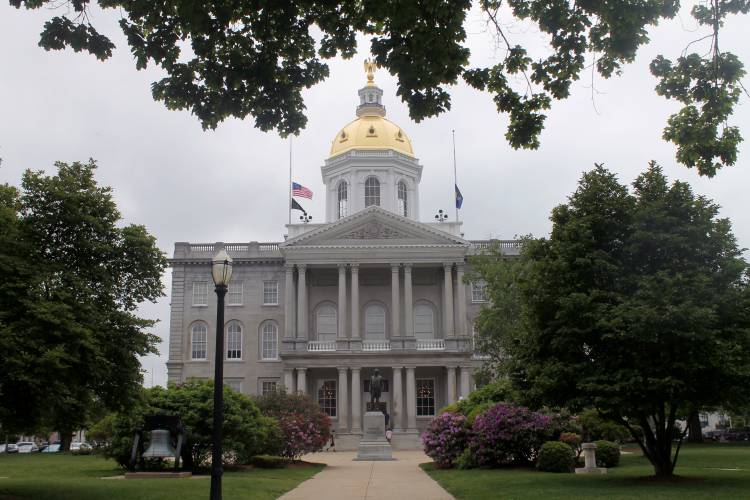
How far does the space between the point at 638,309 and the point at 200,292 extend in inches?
1901

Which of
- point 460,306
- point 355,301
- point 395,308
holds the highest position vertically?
point 355,301

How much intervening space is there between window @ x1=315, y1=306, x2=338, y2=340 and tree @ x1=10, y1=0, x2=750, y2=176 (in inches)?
1998

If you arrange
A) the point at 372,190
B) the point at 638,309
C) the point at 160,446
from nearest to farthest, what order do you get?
1. the point at 638,309
2. the point at 160,446
3. the point at 372,190

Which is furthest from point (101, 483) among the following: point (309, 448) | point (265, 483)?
point (309, 448)

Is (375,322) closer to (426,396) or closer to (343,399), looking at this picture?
(426,396)

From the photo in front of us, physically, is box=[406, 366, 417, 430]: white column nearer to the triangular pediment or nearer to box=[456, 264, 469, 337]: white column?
box=[456, 264, 469, 337]: white column

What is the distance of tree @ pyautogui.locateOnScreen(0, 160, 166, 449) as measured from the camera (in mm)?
16875

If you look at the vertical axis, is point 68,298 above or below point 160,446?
above

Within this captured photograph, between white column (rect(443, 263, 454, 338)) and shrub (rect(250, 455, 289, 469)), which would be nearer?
shrub (rect(250, 455, 289, 469))

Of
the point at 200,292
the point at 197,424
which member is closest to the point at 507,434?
the point at 197,424

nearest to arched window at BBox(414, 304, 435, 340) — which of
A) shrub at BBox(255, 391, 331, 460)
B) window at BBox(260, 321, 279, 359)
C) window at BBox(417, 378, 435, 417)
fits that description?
window at BBox(417, 378, 435, 417)

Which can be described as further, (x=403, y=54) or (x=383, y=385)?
(x=383, y=385)

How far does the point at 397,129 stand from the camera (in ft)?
232

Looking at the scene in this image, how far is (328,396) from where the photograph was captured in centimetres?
5947
